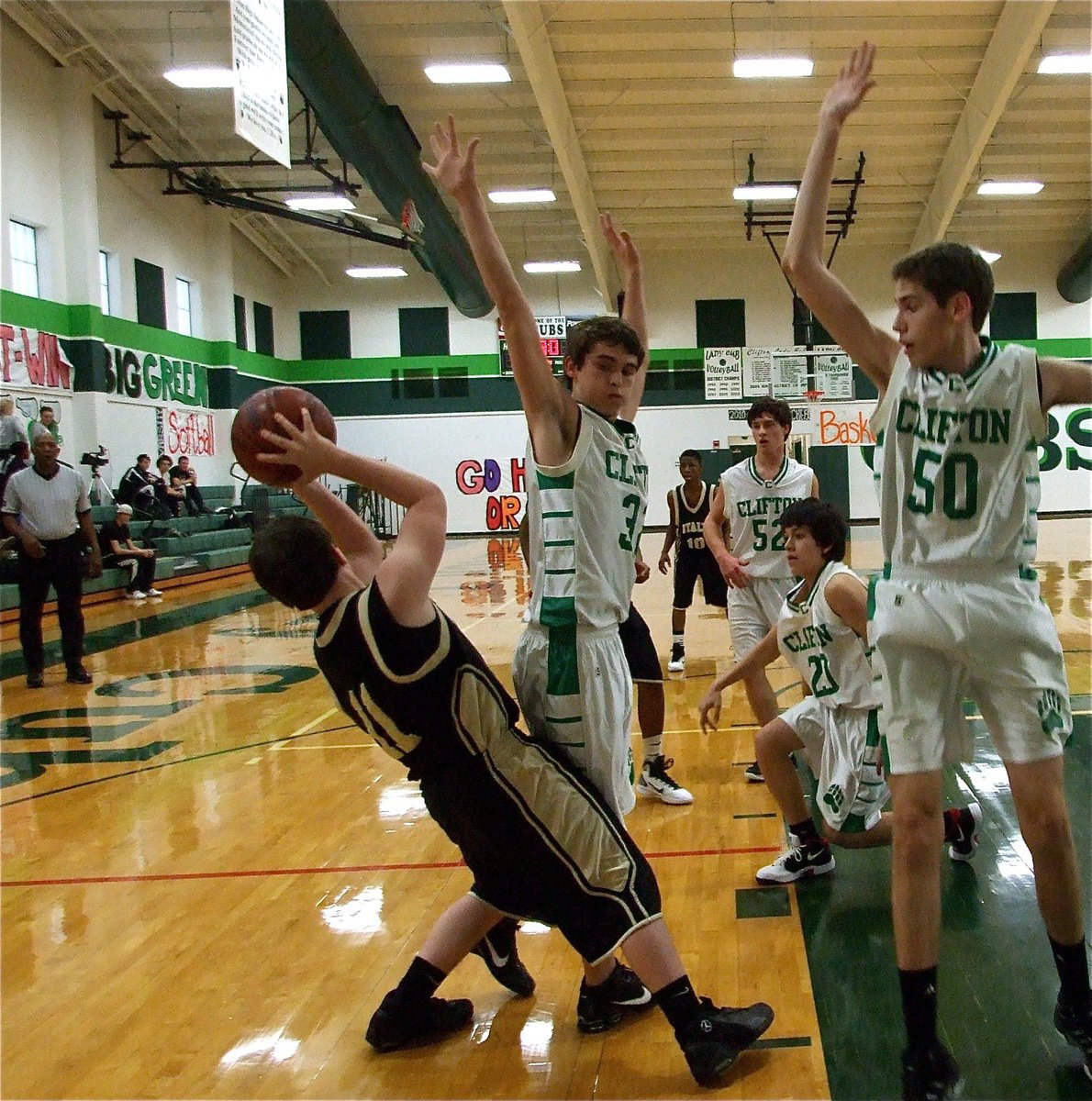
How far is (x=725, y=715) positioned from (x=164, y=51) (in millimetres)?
13977

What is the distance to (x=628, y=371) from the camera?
275 cm

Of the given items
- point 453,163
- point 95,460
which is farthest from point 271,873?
point 95,460

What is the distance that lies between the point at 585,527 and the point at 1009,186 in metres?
19.8

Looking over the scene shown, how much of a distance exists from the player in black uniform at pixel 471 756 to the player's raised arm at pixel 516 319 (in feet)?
1.01

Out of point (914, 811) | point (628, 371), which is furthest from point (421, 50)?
point (914, 811)

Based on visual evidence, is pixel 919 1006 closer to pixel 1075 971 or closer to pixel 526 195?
pixel 1075 971

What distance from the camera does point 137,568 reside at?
1408 centimetres

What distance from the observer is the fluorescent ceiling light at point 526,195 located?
18859mm

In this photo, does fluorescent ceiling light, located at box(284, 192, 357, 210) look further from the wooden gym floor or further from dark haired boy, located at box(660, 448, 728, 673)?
the wooden gym floor

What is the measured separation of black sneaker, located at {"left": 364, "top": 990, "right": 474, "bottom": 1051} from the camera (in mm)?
2627

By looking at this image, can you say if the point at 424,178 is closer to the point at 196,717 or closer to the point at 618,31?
the point at 618,31

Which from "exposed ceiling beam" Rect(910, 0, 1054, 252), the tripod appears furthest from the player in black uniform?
the tripod

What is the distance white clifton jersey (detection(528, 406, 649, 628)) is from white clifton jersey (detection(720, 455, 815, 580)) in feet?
7.57

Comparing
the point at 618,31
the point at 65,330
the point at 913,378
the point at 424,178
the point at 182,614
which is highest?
the point at 618,31
